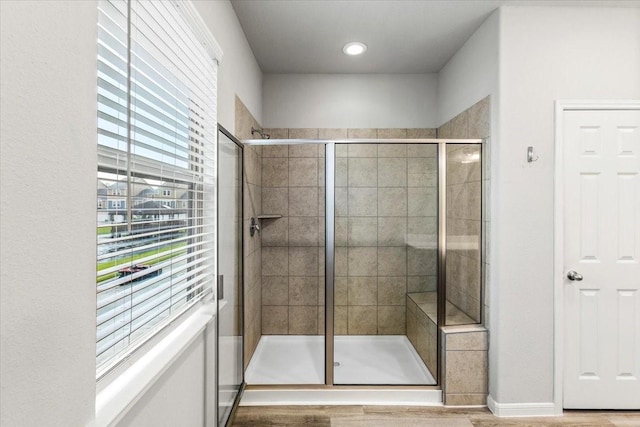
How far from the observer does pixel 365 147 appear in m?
2.56

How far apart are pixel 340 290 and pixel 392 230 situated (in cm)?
58

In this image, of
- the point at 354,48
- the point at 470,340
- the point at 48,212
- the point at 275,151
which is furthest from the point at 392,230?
the point at 48,212

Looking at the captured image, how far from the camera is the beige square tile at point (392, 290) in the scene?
2.67m

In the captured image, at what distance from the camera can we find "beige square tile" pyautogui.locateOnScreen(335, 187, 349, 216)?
101 inches

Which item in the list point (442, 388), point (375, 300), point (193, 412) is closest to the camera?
point (193, 412)

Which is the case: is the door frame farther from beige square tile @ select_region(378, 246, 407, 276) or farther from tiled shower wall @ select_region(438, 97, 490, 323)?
beige square tile @ select_region(378, 246, 407, 276)

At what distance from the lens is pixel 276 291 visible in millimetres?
3189

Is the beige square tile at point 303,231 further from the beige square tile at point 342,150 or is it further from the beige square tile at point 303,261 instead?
the beige square tile at point 342,150

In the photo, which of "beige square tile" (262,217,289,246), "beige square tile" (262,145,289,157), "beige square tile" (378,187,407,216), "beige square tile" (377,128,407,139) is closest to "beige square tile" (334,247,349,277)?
"beige square tile" (378,187,407,216)

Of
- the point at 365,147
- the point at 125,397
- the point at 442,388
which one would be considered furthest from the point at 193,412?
the point at 365,147

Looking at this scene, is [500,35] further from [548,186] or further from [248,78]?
[248,78]

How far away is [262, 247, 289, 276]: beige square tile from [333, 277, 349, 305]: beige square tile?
732 millimetres

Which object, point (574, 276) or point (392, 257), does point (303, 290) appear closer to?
point (392, 257)

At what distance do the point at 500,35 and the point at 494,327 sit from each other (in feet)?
6.27
